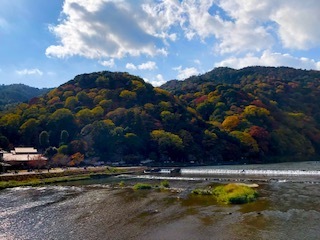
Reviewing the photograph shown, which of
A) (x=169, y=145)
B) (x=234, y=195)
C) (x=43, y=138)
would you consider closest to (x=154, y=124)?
(x=169, y=145)

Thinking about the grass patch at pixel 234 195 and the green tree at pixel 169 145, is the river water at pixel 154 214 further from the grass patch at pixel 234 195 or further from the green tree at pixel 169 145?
the green tree at pixel 169 145

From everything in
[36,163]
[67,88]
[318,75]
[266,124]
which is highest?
[318,75]

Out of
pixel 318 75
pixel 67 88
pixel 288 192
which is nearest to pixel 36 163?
pixel 288 192

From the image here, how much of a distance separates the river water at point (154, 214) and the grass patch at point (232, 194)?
53.6 inches

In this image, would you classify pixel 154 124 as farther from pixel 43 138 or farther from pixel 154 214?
pixel 154 214

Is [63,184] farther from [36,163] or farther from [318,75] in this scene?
[318,75]

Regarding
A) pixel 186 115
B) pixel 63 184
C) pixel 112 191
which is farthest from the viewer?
pixel 186 115

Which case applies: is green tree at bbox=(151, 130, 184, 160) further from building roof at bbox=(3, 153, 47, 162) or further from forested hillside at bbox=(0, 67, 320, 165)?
building roof at bbox=(3, 153, 47, 162)

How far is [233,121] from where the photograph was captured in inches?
4540

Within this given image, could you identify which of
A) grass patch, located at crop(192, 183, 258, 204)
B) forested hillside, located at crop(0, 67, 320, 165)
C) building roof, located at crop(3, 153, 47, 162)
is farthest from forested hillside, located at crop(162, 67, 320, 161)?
grass patch, located at crop(192, 183, 258, 204)

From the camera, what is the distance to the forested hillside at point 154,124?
3580 inches

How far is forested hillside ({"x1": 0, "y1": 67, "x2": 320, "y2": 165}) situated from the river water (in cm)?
3555

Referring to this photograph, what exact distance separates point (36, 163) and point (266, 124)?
80.0 metres

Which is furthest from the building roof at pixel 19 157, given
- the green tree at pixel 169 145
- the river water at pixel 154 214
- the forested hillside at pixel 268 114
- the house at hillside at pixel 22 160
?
the forested hillside at pixel 268 114
